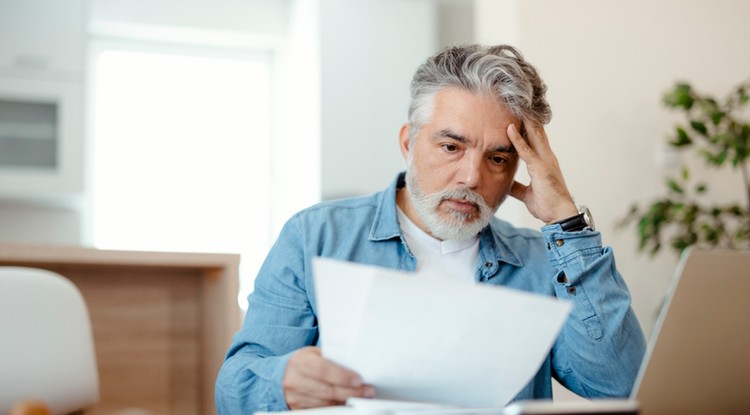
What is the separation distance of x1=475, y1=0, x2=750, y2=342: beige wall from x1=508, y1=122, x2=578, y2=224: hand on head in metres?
1.62

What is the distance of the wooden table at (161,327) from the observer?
1835mm

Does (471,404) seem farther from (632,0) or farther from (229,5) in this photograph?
(229,5)

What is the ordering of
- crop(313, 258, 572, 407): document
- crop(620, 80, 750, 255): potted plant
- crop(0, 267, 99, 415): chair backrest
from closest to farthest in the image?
crop(313, 258, 572, 407): document → crop(0, 267, 99, 415): chair backrest → crop(620, 80, 750, 255): potted plant

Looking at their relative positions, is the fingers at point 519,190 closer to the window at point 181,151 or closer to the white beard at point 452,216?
the white beard at point 452,216

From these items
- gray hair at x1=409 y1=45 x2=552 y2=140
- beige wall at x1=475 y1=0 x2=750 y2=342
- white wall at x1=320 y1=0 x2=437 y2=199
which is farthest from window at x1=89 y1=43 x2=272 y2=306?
gray hair at x1=409 y1=45 x2=552 y2=140

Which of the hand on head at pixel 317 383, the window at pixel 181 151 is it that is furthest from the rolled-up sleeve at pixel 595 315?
the window at pixel 181 151

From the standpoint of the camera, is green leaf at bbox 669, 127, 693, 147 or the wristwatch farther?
green leaf at bbox 669, 127, 693, 147

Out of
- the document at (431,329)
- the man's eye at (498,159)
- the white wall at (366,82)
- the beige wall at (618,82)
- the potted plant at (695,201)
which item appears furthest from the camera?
the white wall at (366,82)

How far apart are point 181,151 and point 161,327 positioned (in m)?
2.40

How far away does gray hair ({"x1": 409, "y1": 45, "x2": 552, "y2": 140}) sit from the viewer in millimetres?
1450

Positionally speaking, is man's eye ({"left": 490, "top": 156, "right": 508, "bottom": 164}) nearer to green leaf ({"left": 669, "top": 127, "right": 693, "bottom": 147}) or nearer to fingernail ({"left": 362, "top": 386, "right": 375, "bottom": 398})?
Answer: fingernail ({"left": 362, "top": 386, "right": 375, "bottom": 398})

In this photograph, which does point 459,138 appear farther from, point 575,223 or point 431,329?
point 431,329

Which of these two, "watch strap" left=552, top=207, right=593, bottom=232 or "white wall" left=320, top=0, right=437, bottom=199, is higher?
"white wall" left=320, top=0, right=437, bottom=199

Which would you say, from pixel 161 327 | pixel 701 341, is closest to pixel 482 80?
pixel 701 341
